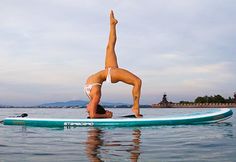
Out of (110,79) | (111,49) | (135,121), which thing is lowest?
(135,121)

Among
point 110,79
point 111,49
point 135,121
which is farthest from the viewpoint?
point 111,49

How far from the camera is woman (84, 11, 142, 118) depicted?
49.3 ft

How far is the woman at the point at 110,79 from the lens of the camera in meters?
15.0

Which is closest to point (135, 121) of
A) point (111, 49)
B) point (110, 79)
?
point (110, 79)

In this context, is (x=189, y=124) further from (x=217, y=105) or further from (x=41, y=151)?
(x=217, y=105)

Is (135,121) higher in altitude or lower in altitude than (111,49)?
lower

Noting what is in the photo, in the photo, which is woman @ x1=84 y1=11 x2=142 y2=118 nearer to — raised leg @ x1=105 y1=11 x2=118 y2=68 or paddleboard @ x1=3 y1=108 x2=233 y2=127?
raised leg @ x1=105 y1=11 x2=118 y2=68

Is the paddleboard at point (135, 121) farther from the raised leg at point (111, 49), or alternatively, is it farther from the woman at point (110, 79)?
the raised leg at point (111, 49)

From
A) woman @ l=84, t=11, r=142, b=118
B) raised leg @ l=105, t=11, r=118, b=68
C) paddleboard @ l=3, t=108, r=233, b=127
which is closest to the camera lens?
paddleboard @ l=3, t=108, r=233, b=127

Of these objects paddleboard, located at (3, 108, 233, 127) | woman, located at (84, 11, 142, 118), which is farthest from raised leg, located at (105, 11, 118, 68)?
paddleboard, located at (3, 108, 233, 127)

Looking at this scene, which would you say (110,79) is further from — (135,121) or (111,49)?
(135,121)

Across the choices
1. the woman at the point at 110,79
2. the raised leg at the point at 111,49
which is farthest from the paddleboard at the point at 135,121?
the raised leg at the point at 111,49

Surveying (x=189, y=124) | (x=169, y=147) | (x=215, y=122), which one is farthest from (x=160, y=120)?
(x=169, y=147)

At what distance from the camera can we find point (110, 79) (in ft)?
49.6
